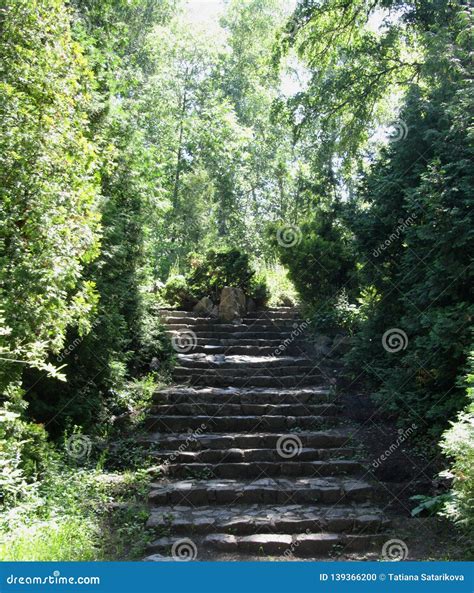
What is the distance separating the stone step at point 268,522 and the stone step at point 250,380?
3646 mm

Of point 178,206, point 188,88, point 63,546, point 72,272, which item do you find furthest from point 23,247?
point 188,88

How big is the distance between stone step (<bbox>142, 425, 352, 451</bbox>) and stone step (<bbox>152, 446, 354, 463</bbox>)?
0.14 meters

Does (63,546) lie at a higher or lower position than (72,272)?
lower

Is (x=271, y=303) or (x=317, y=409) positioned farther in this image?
(x=271, y=303)

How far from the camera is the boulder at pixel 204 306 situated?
1383cm

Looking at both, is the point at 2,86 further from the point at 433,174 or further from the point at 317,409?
the point at 317,409

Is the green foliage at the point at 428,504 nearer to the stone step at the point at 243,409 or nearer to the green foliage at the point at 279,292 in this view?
the stone step at the point at 243,409

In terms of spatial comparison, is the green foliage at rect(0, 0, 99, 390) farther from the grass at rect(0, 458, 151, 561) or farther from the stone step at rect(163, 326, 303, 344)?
the stone step at rect(163, 326, 303, 344)

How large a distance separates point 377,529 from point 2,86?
232 inches

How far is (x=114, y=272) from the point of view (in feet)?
28.6

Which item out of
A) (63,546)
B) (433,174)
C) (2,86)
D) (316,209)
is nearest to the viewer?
(63,546)

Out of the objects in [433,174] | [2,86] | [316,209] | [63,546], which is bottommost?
[63,546]

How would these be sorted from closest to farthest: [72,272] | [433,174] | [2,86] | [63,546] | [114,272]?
[63,546] < [2,86] < [72,272] < [433,174] < [114,272]

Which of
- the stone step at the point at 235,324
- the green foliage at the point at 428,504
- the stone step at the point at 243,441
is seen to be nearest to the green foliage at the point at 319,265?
the stone step at the point at 235,324
